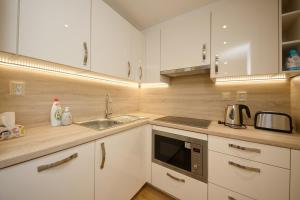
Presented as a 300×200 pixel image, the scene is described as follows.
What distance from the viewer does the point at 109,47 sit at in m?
Answer: 1.25

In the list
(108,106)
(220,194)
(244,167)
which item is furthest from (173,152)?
(108,106)

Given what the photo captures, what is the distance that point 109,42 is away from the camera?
1.25m

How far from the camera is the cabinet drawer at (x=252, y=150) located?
0.83m

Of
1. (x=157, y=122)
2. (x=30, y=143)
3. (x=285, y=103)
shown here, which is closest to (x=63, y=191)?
(x=30, y=143)

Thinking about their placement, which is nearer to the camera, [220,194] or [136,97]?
[220,194]

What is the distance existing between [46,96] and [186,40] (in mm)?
1578

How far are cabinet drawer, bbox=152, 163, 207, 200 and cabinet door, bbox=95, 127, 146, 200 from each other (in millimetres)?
184

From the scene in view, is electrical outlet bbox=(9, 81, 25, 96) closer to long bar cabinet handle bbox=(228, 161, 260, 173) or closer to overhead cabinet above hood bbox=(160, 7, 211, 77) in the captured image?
overhead cabinet above hood bbox=(160, 7, 211, 77)

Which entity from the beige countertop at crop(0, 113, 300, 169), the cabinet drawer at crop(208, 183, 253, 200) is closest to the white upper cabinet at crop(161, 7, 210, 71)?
the beige countertop at crop(0, 113, 300, 169)

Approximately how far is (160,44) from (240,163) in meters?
1.56

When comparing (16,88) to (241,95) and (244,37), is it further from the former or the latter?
(241,95)

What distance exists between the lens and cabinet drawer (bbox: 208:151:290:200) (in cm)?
83

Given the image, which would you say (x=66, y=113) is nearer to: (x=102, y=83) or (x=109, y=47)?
(x=102, y=83)

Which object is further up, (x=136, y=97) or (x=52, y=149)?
(x=136, y=97)
